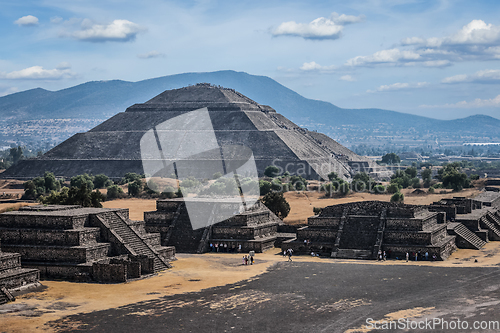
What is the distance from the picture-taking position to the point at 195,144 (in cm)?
14312

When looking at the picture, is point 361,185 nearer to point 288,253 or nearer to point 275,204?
point 275,204

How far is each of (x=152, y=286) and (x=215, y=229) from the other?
607 inches

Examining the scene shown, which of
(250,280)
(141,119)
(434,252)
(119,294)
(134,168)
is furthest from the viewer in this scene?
(141,119)

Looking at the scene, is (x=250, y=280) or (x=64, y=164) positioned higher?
(x=64, y=164)

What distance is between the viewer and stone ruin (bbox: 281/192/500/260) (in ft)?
152

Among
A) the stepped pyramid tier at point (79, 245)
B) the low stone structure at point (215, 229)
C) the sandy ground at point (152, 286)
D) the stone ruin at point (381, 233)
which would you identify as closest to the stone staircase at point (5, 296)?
the sandy ground at point (152, 286)

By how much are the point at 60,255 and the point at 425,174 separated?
88.4 metres

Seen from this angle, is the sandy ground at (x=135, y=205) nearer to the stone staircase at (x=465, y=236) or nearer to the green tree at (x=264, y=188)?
the green tree at (x=264, y=188)

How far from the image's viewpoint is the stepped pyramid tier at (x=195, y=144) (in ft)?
450

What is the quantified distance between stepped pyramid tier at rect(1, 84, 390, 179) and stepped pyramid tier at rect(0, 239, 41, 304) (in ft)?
295

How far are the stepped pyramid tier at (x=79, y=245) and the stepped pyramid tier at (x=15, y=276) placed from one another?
245 cm

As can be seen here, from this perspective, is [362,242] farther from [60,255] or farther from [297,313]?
[60,255]

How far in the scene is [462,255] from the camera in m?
47.8

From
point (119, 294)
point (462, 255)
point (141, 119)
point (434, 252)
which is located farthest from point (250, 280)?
point (141, 119)
